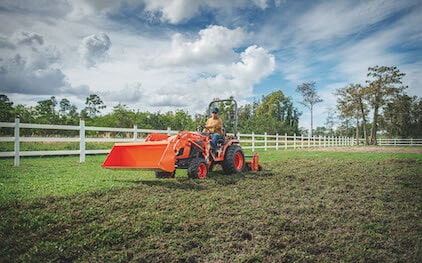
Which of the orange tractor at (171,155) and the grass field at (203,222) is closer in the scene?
the grass field at (203,222)

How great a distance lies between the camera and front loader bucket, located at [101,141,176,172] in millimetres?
5871

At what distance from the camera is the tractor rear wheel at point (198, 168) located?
21.2 ft

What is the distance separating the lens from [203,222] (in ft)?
12.4

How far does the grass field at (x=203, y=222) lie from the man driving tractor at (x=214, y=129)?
4.70ft

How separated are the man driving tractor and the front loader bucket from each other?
1570 millimetres

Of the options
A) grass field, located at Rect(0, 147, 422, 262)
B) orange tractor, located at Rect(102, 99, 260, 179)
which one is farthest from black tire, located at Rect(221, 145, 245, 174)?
grass field, located at Rect(0, 147, 422, 262)

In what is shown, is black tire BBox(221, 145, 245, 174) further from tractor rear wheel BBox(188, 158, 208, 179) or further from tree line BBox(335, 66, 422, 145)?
tree line BBox(335, 66, 422, 145)

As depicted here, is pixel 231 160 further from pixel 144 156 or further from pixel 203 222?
pixel 203 222

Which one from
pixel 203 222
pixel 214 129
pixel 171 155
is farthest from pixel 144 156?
pixel 203 222

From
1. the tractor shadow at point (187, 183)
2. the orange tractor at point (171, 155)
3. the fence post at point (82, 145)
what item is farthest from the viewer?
the fence post at point (82, 145)

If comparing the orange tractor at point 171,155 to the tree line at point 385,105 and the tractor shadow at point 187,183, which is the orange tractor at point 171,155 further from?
the tree line at point 385,105

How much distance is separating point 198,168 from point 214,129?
1436 mm

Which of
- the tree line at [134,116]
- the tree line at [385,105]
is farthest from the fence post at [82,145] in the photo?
the tree line at [385,105]

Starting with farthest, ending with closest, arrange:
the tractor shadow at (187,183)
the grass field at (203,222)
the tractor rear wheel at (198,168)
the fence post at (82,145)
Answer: the fence post at (82,145)
the tractor rear wheel at (198,168)
the tractor shadow at (187,183)
the grass field at (203,222)
